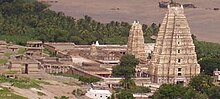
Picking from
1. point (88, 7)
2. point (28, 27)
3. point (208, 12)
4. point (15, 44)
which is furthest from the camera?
point (88, 7)

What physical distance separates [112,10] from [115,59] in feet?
106

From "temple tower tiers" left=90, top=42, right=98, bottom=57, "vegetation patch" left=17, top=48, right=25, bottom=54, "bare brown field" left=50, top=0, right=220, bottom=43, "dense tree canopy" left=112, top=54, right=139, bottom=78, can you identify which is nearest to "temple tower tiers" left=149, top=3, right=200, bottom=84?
"dense tree canopy" left=112, top=54, right=139, bottom=78

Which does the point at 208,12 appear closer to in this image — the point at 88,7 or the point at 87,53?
the point at 88,7

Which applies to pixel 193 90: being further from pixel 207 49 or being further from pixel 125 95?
pixel 207 49

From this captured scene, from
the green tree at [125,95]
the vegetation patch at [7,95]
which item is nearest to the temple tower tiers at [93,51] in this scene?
the green tree at [125,95]

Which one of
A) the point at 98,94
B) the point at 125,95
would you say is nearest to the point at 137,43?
the point at 98,94

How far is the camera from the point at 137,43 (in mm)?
57156

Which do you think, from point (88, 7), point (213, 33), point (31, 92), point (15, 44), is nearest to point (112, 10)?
point (88, 7)

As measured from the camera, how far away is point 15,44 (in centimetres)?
6444

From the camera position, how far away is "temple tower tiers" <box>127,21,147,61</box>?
2248 inches

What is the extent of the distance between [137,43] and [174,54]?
630cm

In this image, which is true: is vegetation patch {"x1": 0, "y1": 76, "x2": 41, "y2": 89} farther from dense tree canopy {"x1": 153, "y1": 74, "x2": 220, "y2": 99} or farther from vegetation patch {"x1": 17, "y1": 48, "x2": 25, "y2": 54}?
vegetation patch {"x1": 17, "y1": 48, "x2": 25, "y2": 54}

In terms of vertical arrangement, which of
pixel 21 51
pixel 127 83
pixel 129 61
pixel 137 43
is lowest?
pixel 127 83

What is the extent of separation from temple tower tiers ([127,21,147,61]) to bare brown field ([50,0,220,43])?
1556 cm
